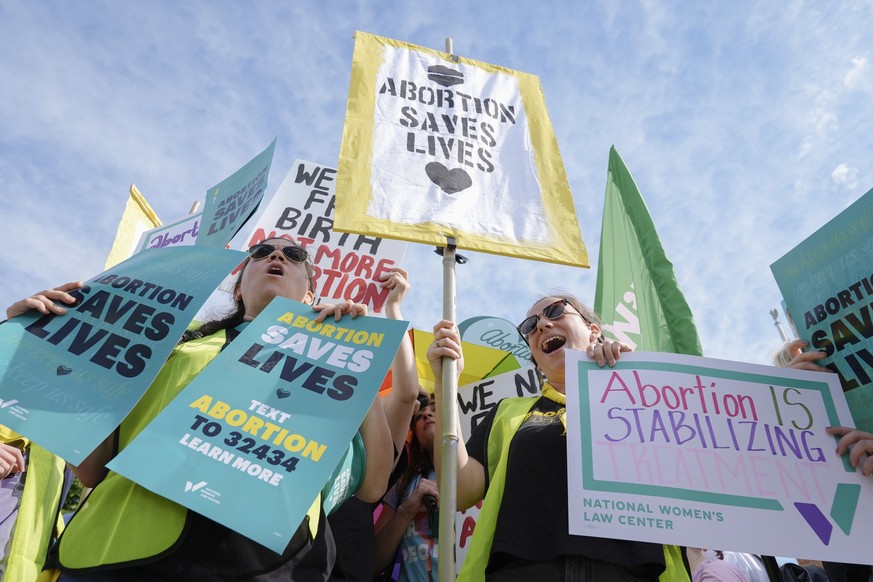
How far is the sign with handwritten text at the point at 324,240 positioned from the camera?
406cm

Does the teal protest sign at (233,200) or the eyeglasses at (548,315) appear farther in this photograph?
the teal protest sign at (233,200)

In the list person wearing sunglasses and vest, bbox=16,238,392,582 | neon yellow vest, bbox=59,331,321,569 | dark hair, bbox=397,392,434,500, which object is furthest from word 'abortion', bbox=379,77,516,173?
neon yellow vest, bbox=59,331,321,569

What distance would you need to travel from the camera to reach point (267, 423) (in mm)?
1889

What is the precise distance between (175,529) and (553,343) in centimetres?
178

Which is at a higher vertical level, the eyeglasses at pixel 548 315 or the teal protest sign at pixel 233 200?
the teal protest sign at pixel 233 200

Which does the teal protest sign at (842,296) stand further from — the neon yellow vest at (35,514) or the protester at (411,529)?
the neon yellow vest at (35,514)

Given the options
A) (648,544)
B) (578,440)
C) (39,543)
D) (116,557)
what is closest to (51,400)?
(116,557)

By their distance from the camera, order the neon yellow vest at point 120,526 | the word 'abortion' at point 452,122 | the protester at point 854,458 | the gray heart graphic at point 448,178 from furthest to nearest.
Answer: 1. the word 'abortion' at point 452,122
2. the gray heart graphic at point 448,178
3. the protester at point 854,458
4. the neon yellow vest at point 120,526

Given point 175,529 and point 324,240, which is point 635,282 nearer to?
point 324,240

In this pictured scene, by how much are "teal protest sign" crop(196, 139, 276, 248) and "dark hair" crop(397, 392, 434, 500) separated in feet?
5.34

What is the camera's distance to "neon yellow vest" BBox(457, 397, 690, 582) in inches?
82.3

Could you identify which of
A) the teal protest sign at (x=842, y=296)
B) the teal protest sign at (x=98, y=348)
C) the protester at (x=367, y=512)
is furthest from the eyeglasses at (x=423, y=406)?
the teal protest sign at (x=842, y=296)

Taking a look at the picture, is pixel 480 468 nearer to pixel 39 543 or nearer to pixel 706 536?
pixel 706 536

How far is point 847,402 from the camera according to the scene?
245cm
